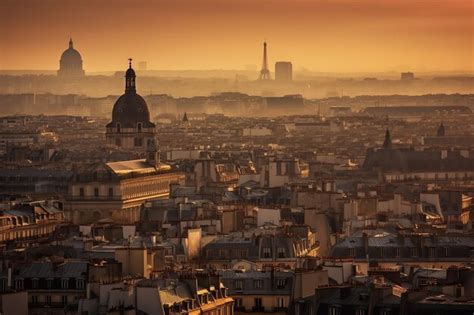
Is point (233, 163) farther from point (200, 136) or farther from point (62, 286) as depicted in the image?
point (200, 136)

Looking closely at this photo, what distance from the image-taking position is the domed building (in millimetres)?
105250

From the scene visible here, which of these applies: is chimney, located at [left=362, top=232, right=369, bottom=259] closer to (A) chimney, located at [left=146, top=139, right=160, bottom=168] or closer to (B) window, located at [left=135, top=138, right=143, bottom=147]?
(A) chimney, located at [left=146, top=139, right=160, bottom=168]

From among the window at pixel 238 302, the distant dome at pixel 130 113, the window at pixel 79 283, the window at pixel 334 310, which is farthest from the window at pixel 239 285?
the distant dome at pixel 130 113

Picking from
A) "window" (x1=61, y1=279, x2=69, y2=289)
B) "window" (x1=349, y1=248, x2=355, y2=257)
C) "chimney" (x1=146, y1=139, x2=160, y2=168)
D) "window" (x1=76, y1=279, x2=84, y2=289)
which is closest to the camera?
"window" (x1=76, y1=279, x2=84, y2=289)

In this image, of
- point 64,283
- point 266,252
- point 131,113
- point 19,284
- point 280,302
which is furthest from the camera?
point 131,113

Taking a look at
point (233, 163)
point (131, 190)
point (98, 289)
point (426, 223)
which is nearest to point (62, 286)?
point (98, 289)

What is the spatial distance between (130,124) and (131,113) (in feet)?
1.53

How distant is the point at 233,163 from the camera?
96.0 meters

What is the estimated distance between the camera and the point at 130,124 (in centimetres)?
10638

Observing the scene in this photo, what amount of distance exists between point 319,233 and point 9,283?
46.1 ft

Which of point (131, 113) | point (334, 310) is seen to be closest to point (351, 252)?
point (334, 310)

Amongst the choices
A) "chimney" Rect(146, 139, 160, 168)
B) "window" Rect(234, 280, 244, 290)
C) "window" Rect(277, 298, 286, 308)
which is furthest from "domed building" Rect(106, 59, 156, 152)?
"window" Rect(277, 298, 286, 308)

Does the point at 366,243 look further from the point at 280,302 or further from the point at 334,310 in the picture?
the point at 334,310

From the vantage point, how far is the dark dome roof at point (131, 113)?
348 ft
